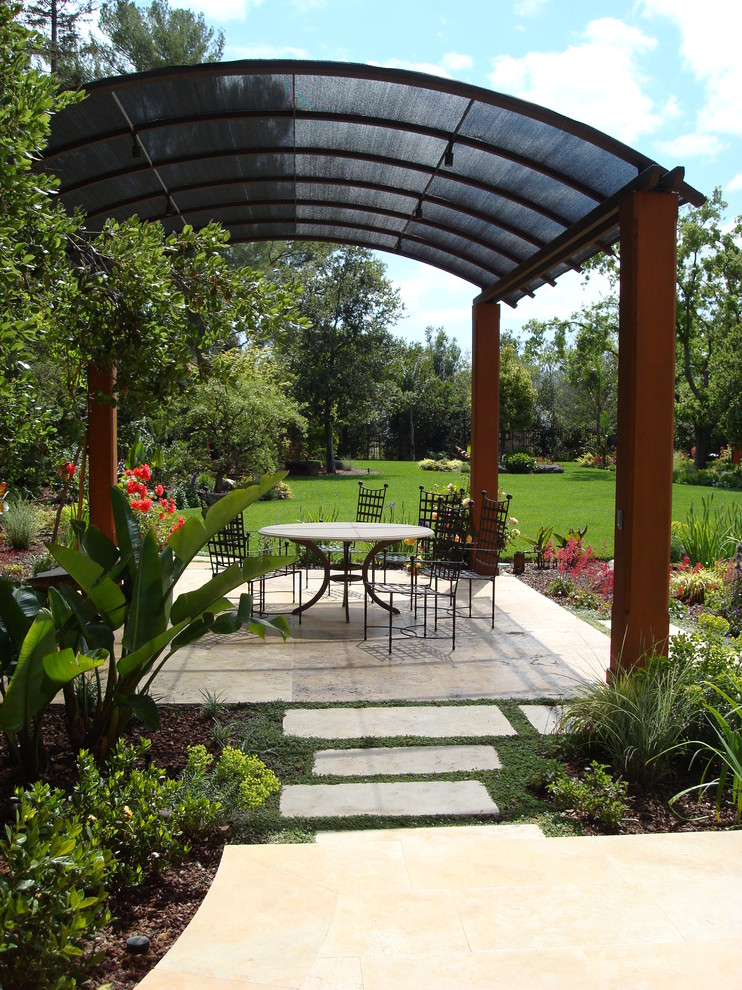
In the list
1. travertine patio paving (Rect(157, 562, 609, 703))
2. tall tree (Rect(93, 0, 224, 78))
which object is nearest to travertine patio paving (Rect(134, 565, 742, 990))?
travertine patio paving (Rect(157, 562, 609, 703))

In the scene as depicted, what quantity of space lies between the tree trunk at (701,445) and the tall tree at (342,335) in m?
11.0

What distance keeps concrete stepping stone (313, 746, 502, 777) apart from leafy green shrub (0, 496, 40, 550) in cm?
765

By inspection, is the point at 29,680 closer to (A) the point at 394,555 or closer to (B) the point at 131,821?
(B) the point at 131,821

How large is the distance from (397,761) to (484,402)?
6.11 metres

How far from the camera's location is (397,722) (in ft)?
15.4

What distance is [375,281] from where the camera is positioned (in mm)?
28406

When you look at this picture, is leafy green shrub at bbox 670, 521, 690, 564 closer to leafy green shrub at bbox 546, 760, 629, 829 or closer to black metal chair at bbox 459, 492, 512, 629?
black metal chair at bbox 459, 492, 512, 629

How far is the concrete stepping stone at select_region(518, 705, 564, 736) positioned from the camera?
179 inches

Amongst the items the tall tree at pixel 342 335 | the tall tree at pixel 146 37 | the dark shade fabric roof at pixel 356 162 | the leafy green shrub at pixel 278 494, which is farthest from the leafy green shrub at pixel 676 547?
the tall tree at pixel 342 335

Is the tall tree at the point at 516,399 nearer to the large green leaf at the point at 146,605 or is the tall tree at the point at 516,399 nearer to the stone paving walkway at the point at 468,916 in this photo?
the large green leaf at the point at 146,605

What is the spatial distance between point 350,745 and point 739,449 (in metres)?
23.6

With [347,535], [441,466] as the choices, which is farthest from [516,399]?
[347,535]

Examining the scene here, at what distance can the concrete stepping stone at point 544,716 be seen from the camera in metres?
4.54

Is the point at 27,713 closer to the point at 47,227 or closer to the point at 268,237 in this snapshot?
the point at 47,227
